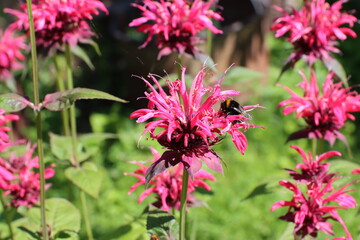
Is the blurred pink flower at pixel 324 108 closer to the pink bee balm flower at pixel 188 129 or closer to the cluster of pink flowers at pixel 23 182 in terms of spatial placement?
the pink bee balm flower at pixel 188 129

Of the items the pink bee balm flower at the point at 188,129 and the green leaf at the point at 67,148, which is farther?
the green leaf at the point at 67,148

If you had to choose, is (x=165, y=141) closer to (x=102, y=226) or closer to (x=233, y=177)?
(x=102, y=226)

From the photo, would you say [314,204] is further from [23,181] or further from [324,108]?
[23,181]

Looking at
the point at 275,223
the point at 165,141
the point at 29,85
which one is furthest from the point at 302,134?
the point at 29,85

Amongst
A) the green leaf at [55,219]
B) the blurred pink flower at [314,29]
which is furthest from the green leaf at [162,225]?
the blurred pink flower at [314,29]


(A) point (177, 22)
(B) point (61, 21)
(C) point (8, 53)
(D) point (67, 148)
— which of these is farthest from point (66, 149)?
(C) point (8, 53)

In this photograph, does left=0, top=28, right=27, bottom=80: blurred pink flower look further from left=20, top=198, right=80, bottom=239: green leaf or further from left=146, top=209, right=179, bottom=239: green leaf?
left=146, top=209, right=179, bottom=239: green leaf
